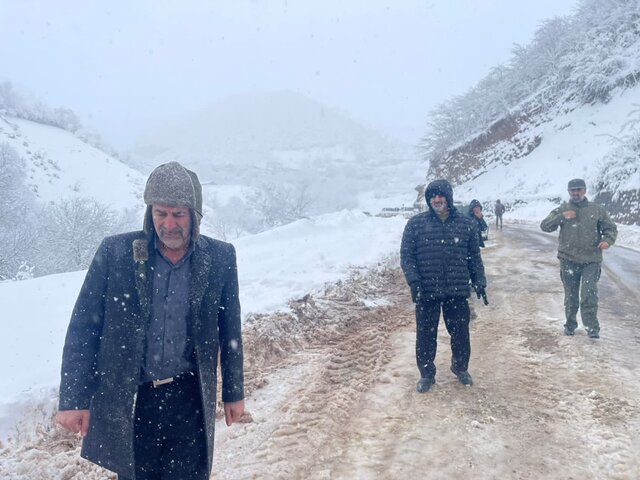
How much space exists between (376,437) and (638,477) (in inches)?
74.1

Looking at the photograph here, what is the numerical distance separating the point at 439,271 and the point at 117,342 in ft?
11.1

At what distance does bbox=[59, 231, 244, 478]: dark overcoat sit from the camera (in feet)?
7.25

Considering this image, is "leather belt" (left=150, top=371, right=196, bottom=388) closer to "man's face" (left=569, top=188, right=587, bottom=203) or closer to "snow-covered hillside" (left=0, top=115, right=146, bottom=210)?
"man's face" (left=569, top=188, right=587, bottom=203)

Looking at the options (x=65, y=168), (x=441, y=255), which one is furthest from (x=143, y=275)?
(x=65, y=168)

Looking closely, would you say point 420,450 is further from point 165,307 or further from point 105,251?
point 105,251

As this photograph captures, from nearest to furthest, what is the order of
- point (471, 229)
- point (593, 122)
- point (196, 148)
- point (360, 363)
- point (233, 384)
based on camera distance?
point (233, 384)
point (471, 229)
point (360, 363)
point (593, 122)
point (196, 148)

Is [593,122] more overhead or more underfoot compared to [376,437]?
A: more overhead

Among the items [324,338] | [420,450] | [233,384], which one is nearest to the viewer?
[233,384]

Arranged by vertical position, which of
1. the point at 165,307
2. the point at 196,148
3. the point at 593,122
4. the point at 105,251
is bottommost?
the point at 165,307

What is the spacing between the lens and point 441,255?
15.8ft

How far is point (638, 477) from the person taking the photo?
3236mm

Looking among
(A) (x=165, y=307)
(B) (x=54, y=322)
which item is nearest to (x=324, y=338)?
(B) (x=54, y=322)

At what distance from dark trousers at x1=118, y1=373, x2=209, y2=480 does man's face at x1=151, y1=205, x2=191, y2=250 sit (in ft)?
2.29

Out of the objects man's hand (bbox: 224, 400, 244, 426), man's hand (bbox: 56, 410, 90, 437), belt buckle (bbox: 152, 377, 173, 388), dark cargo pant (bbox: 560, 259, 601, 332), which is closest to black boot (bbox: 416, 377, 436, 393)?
man's hand (bbox: 224, 400, 244, 426)
